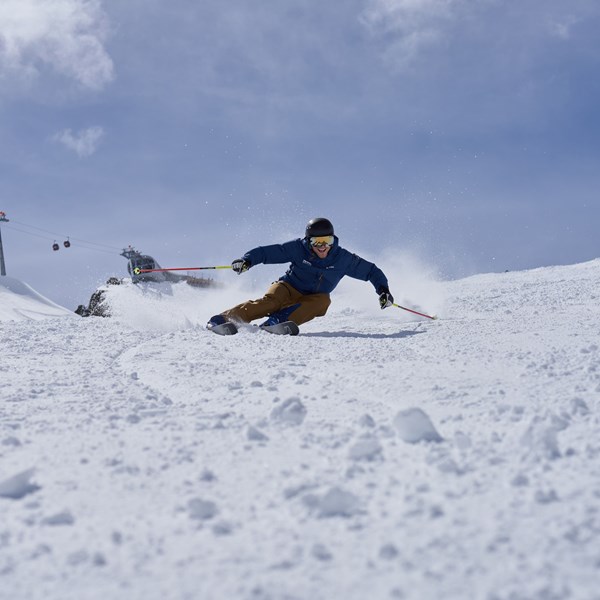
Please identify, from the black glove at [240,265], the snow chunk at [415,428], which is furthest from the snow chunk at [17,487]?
the black glove at [240,265]

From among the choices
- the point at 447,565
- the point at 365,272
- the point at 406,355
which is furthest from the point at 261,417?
the point at 365,272

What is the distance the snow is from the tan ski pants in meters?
3.17

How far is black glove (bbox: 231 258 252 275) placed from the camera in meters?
6.96

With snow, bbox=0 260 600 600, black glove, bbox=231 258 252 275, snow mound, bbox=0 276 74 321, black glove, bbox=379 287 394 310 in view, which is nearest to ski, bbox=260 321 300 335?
black glove, bbox=231 258 252 275

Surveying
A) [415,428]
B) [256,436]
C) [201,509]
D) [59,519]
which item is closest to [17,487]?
[59,519]

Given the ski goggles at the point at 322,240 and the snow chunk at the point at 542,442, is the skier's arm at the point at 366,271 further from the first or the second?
the snow chunk at the point at 542,442

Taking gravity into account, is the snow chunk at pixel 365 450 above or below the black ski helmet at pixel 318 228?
below

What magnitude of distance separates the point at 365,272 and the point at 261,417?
16.5 feet

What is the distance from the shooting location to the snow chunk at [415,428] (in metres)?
2.06

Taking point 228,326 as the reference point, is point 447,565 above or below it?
below

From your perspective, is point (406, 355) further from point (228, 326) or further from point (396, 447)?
point (228, 326)

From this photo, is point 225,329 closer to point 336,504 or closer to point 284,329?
point 284,329

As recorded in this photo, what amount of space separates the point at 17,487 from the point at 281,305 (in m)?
5.49

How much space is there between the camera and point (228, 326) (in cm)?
629
